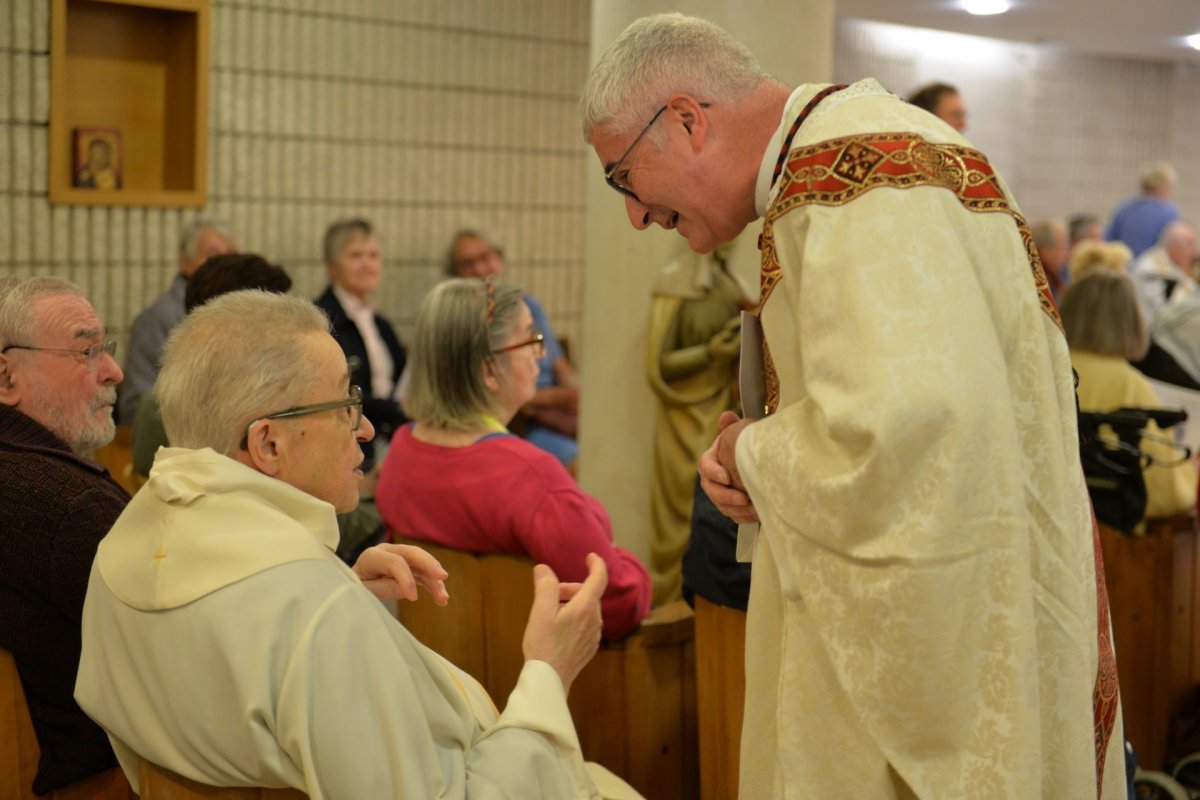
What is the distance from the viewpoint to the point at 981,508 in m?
1.59

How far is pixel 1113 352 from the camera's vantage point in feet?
13.8

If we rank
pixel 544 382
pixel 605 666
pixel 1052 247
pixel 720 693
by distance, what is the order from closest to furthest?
pixel 720 693, pixel 605 666, pixel 544 382, pixel 1052 247

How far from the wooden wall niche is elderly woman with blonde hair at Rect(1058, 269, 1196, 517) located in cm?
415

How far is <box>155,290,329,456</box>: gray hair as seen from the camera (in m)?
1.78

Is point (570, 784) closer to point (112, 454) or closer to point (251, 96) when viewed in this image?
point (112, 454)

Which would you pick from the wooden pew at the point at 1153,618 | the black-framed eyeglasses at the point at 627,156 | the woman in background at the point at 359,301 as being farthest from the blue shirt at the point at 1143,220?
the black-framed eyeglasses at the point at 627,156

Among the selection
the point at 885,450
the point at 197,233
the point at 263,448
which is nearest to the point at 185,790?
the point at 263,448

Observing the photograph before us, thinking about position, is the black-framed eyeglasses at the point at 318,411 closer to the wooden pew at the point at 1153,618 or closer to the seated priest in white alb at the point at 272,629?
the seated priest in white alb at the point at 272,629

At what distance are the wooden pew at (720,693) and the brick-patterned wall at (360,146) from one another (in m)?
4.43

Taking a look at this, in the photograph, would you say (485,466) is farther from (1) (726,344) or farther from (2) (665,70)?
(1) (726,344)

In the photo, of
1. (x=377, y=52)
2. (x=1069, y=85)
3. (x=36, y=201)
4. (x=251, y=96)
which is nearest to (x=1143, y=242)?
(x=1069, y=85)

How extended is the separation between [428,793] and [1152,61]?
1136 centimetres

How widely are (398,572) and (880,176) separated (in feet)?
3.05

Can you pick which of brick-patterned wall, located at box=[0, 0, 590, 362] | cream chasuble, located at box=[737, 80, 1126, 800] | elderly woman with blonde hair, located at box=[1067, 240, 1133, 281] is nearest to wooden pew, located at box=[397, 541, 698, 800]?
cream chasuble, located at box=[737, 80, 1126, 800]
